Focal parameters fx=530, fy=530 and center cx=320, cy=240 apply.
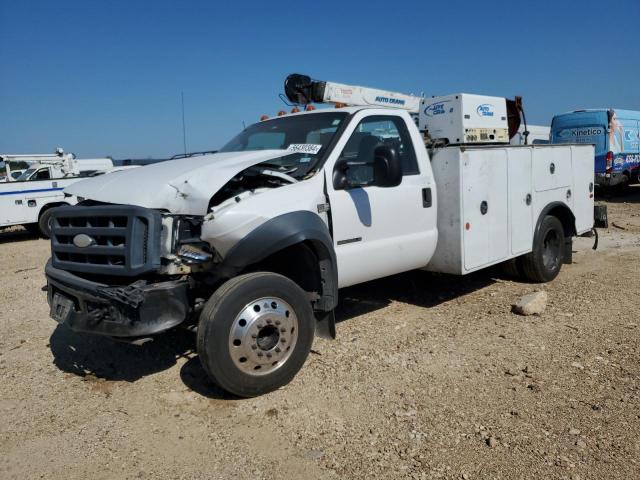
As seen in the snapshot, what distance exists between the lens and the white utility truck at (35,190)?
12617 mm

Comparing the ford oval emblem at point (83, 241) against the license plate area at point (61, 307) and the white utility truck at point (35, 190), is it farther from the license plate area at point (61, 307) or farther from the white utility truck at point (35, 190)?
the white utility truck at point (35, 190)

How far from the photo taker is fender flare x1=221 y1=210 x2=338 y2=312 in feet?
11.7

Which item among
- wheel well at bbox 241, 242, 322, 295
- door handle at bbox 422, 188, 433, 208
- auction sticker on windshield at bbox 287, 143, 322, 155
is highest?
auction sticker on windshield at bbox 287, 143, 322, 155

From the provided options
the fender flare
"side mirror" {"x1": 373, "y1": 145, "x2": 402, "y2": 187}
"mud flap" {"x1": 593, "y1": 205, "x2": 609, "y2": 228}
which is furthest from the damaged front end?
"mud flap" {"x1": 593, "y1": 205, "x2": 609, "y2": 228}

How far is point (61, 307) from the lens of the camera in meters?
3.77

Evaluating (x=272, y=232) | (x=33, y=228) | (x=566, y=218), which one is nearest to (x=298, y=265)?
(x=272, y=232)

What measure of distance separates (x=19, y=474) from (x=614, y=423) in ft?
11.4

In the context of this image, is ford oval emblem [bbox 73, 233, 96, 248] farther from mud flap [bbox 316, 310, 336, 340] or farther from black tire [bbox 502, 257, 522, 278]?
black tire [bbox 502, 257, 522, 278]

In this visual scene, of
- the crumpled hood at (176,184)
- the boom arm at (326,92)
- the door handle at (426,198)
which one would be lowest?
the door handle at (426,198)

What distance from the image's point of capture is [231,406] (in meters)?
3.61

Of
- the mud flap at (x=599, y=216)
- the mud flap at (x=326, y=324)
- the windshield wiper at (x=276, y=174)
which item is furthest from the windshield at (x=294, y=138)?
the mud flap at (x=599, y=216)

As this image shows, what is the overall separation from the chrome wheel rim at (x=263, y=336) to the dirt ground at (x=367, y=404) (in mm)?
261

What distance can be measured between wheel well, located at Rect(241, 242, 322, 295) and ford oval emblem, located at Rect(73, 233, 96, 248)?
43.4 inches

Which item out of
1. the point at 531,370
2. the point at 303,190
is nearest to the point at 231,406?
the point at 303,190
